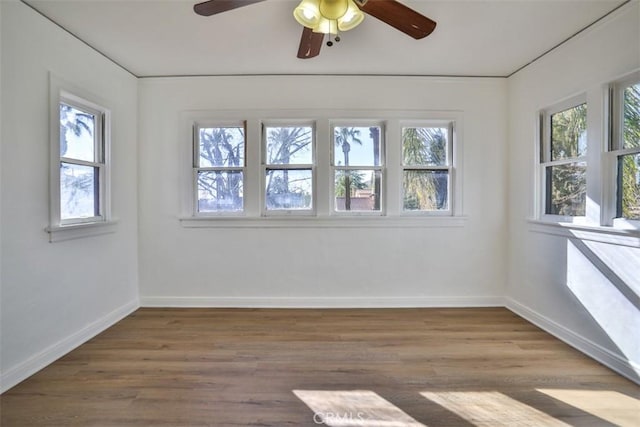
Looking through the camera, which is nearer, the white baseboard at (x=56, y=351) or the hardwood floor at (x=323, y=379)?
the hardwood floor at (x=323, y=379)

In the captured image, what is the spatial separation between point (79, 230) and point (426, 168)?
3.34 meters

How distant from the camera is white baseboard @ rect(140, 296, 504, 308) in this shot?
3.30 m

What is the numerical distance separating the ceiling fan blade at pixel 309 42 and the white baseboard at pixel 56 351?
2.84m

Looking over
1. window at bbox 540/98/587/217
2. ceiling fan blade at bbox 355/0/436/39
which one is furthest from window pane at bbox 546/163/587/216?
ceiling fan blade at bbox 355/0/436/39

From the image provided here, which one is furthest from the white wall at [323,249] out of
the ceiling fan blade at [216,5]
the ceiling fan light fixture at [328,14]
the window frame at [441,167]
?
the ceiling fan light fixture at [328,14]

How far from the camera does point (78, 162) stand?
8.29ft

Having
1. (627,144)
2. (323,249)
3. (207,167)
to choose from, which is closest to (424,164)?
(323,249)

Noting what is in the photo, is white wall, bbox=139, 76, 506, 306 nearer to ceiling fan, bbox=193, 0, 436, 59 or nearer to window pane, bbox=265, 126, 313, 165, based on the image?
window pane, bbox=265, 126, 313, 165

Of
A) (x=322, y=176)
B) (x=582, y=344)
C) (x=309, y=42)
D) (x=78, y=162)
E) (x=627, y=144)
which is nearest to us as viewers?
(x=309, y=42)

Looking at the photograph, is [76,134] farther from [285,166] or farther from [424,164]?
[424,164]

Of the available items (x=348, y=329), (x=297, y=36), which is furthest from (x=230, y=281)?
(x=297, y=36)

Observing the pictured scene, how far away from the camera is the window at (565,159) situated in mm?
2492

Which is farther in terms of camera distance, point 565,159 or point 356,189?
point 356,189

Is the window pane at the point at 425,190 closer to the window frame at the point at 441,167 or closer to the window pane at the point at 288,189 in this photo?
the window frame at the point at 441,167
